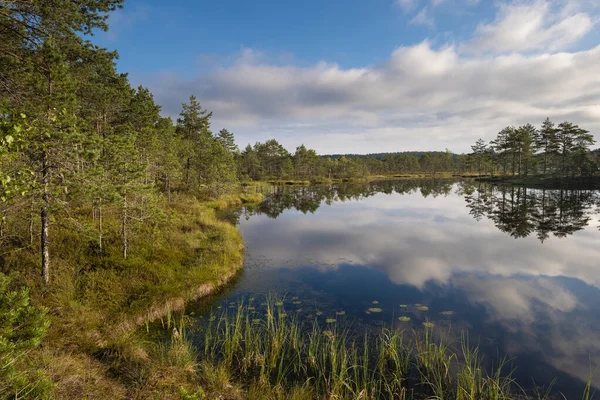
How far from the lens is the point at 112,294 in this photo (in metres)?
12.6

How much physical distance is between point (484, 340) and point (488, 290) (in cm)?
622

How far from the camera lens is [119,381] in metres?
7.23

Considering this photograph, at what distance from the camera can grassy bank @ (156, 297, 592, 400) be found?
25.7 ft

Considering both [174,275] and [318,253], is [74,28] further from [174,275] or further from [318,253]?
[318,253]

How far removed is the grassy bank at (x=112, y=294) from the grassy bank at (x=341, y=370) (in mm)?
1311

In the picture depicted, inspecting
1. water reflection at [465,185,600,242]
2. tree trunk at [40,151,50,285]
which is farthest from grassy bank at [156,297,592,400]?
water reflection at [465,185,600,242]

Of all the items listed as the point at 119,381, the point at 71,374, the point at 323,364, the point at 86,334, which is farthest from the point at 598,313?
the point at 86,334

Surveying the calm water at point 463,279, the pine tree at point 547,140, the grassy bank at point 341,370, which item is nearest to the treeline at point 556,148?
the pine tree at point 547,140

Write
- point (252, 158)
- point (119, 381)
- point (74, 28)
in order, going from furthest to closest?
point (252, 158) → point (74, 28) → point (119, 381)

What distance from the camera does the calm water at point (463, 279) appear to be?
11852 millimetres

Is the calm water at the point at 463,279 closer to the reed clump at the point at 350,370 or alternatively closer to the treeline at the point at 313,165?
the reed clump at the point at 350,370

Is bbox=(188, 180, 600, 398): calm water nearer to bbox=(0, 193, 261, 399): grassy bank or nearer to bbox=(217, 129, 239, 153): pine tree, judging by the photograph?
bbox=(0, 193, 261, 399): grassy bank

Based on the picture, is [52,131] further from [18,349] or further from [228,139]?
[228,139]

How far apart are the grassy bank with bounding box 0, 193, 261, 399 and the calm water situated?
83.8 inches
